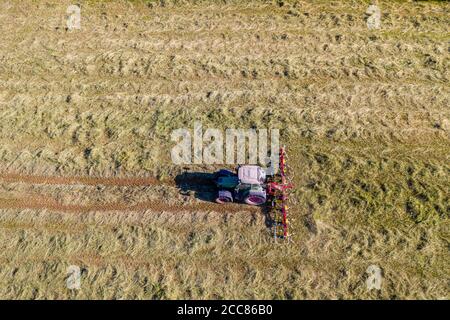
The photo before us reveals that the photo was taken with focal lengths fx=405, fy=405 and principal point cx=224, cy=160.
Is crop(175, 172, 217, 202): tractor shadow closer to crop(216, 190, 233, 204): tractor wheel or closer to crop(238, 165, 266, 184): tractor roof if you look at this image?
crop(216, 190, 233, 204): tractor wheel

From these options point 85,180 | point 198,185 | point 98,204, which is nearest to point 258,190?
point 198,185

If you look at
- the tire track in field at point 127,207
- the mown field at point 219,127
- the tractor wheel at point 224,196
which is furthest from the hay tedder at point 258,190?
the mown field at point 219,127

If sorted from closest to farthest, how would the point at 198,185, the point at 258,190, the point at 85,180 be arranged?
the point at 258,190 → the point at 198,185 → the point at 85,180

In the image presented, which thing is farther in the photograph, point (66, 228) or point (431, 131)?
point (431, 131)

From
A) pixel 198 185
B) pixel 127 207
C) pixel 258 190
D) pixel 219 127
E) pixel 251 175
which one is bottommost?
pixel 127 207

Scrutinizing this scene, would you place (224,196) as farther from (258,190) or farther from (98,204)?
(98,204)

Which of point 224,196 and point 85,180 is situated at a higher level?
point 85,180
